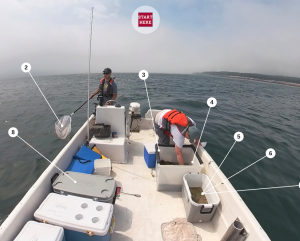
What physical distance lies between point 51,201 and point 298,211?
581cm

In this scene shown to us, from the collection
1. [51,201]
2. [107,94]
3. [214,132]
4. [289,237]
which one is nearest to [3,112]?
[107,94]

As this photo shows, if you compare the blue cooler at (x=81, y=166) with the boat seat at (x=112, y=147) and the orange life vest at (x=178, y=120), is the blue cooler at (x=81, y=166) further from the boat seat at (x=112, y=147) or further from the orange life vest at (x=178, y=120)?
the orange life vest at (x=178, y=120)

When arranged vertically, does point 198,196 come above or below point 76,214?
below

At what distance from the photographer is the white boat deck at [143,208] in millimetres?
2648

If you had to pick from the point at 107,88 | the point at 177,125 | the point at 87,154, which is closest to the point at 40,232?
the point at 87,154

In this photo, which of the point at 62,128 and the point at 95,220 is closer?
the point at 95,220

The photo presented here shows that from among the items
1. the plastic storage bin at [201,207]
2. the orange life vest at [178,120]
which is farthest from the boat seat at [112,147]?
the plastic storage bin at [201,207]

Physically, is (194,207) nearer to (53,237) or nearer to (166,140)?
(166,140)

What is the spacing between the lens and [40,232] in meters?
1.84

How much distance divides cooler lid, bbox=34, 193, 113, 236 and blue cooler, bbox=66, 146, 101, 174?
101 centimetres

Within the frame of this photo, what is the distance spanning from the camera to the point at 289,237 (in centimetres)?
351

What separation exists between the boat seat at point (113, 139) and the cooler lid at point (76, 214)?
1.78 meters

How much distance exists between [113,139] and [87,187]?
1746mm

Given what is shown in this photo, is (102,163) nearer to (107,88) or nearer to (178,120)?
(178,120)
